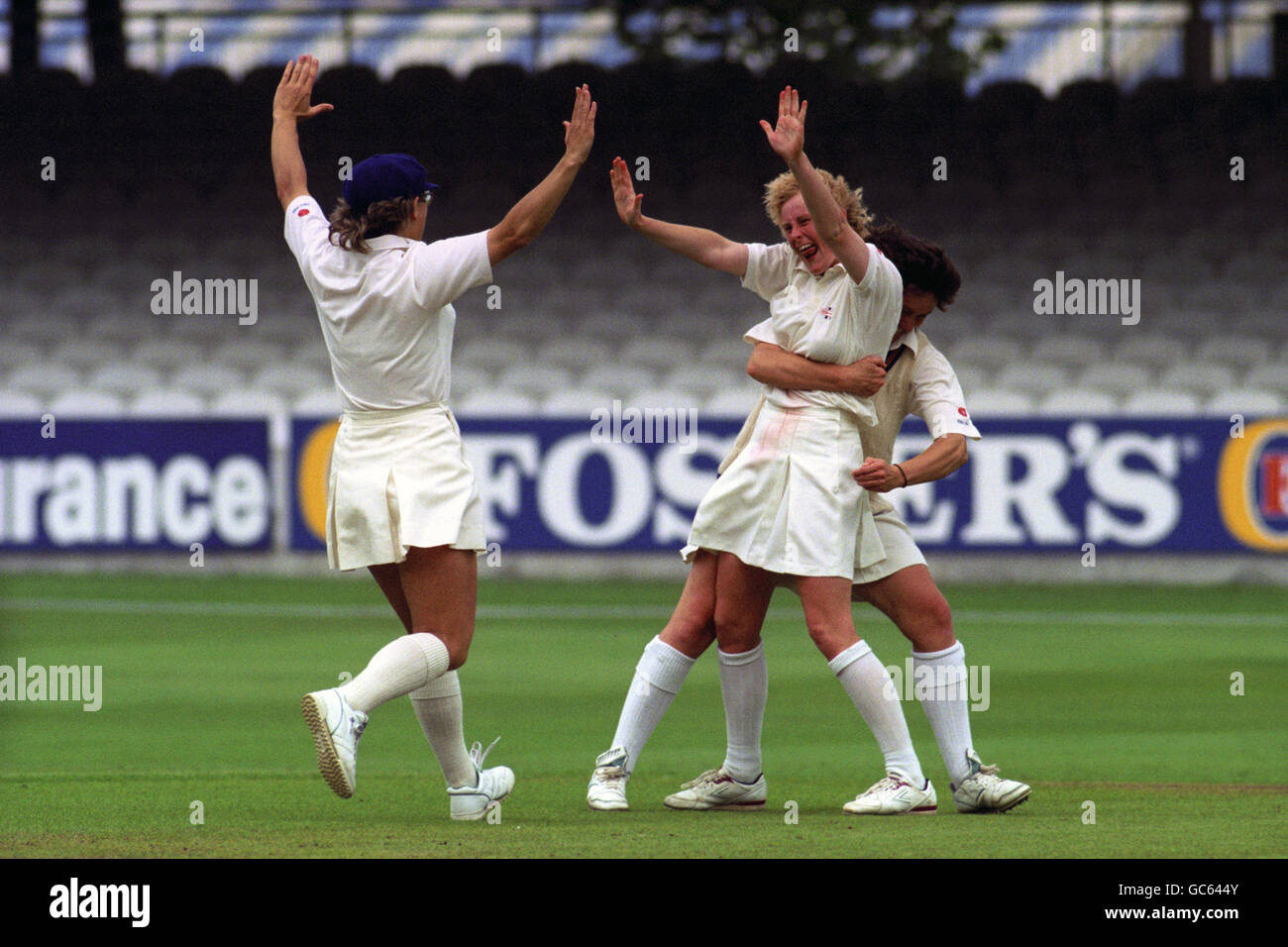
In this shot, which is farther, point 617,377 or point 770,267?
point 617,377

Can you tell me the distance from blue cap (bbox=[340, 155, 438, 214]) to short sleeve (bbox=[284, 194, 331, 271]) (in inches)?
5.2

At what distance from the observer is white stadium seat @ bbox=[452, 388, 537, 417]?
1569 centimetres

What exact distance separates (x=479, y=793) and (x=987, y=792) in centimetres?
154

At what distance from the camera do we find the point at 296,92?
5836mm

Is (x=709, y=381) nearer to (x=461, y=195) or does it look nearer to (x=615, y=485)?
(x=615, y=485)

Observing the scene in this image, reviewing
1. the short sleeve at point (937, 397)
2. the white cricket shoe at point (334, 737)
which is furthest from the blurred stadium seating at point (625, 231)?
the white cricket shoe at point (334, 737)

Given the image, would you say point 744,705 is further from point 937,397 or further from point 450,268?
point 450,268

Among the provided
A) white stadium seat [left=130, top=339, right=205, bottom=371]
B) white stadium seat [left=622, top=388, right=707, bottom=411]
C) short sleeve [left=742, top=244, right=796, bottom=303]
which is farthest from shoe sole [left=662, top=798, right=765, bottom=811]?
white stadium seat [left=130, top=339, right=205, bottom=371]

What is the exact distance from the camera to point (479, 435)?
51.2 feet

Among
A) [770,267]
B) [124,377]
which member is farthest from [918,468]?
[124,377]

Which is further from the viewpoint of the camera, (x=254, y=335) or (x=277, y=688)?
(x=254, y=335)

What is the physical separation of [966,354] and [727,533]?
41.6 ft

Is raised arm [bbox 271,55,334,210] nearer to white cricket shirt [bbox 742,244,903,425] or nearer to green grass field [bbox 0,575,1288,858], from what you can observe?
white cricket shirt [bbox 742,244,903,425]

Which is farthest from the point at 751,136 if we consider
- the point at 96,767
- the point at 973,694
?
the point at 96,767
